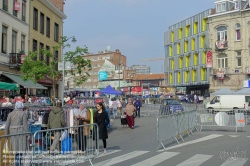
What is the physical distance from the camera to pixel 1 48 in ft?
87.4

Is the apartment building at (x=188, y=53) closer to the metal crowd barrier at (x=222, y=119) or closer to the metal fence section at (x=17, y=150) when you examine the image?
the metal crowd barrier at (x=222, y=119)

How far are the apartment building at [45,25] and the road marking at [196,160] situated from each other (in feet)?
77.7

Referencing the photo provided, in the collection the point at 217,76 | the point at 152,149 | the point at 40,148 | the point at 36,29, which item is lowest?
the point at 152,149

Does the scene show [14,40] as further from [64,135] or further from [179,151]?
[64,135]

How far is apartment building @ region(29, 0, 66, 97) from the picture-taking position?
32.7m

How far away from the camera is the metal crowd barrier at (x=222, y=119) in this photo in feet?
53.8

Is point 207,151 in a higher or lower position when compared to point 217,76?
lower

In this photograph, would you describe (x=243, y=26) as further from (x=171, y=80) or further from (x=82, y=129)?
(x=82, y=129)

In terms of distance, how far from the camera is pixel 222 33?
162 feet

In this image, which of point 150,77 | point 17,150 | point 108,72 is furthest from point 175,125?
point 150,77

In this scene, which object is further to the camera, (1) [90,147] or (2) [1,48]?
(2) [1,48]

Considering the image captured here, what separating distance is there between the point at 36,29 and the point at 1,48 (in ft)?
23.6

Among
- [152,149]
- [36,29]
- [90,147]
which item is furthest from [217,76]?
[90,147]

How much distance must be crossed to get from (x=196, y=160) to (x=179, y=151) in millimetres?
1610
